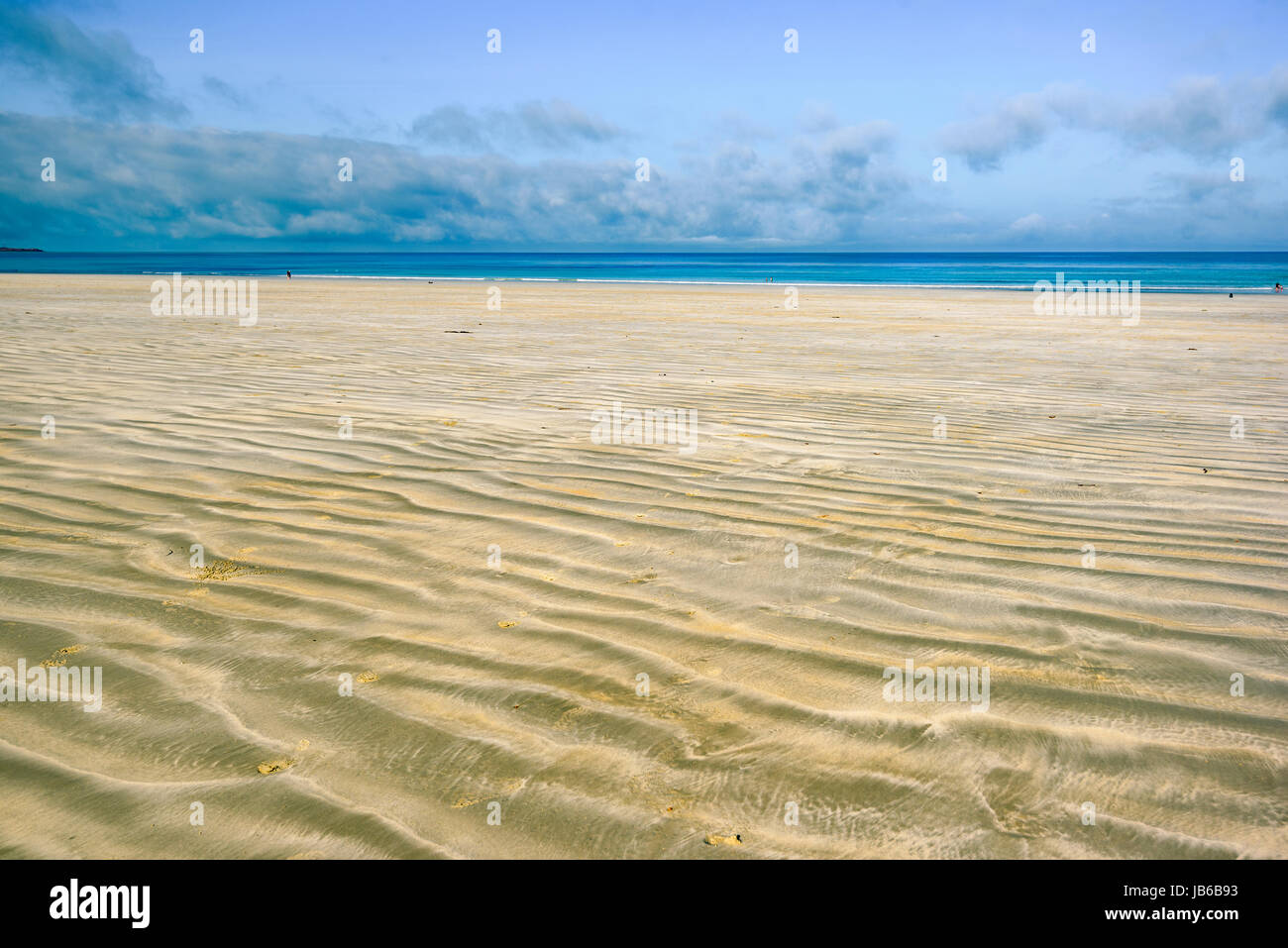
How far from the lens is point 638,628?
8.90 feet

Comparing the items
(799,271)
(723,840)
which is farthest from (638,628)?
(799,271)

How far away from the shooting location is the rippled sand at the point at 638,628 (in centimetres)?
188

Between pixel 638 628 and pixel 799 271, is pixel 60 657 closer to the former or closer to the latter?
pixel 638 628

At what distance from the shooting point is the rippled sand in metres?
1.88

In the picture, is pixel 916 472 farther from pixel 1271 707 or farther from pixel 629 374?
pixel 629 374

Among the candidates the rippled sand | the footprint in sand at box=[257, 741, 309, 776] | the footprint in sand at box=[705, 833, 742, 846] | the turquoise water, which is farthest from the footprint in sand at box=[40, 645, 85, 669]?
the turquoise water

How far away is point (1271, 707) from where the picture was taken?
227 cm

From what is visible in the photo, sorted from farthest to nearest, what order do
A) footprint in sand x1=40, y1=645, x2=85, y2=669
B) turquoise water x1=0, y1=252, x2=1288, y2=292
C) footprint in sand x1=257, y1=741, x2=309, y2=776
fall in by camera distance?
turquoise water x1=0, y1=252, x2=1288, y2=292 → footprint in sand x1=40, y1=645, x2=85, y2=669 → footprint in sand x1=257, y1=741, x2=309, y2=776

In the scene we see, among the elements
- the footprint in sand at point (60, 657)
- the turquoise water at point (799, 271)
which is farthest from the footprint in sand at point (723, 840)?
the turquoise water at point (799, 271)

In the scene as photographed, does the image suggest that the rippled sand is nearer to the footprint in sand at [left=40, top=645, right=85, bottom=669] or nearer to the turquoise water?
the footprint in sand at [left=40, top=645, right=85, bottom=669]

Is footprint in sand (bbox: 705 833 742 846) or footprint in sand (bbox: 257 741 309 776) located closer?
footprint in sand (bbox: 705 833 742 846)
